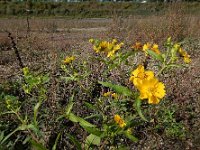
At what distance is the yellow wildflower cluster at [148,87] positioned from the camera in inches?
67.8

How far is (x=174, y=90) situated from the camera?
346 cm

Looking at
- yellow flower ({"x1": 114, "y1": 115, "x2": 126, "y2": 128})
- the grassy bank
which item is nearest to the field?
yellow flower ({"x1": 114, "y1": 115, "x2": 126, "y2": 128})

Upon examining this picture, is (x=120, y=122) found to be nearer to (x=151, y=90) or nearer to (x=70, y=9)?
(x=151, y=90)

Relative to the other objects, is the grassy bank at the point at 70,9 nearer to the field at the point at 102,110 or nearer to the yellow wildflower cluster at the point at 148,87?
the field at the point at 102,110

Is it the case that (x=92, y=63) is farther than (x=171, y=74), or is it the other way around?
(x=92, y=63)

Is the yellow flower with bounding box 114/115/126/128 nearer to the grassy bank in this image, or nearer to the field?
the field

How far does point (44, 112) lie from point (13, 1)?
36.4m

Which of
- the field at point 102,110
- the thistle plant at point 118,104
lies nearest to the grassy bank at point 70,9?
the field at point 102,110

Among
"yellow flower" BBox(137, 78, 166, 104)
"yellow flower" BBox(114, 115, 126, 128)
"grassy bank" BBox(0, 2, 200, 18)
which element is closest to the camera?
"yellow flower" BBox(137, 78, 166, 104)

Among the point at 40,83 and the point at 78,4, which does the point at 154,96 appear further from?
the point at 78,4

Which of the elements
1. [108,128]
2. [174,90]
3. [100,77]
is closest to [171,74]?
[174,90]

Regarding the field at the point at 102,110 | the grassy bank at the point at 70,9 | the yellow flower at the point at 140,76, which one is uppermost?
the yellow flower at the point at 140,76

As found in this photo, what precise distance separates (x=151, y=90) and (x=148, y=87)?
0.02 meters

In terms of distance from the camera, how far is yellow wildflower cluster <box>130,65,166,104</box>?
1722 millimetres
